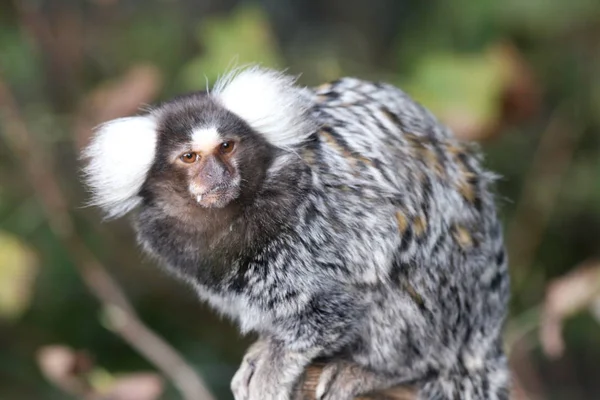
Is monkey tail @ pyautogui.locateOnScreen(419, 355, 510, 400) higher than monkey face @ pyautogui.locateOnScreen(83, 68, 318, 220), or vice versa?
monkey face @ pyautogui.locateOnScreen(83, 68, 318, 220)

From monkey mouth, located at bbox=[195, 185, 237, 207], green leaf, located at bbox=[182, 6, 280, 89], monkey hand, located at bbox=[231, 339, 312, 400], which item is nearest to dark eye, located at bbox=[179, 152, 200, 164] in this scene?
monkey mouth, located at bbox=[195, 185, 237, 207]

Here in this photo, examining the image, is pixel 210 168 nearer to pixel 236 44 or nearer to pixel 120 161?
pixel 120 161

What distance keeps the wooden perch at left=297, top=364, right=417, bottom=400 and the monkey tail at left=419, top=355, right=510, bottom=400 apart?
38 millimetres

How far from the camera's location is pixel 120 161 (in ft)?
7.72

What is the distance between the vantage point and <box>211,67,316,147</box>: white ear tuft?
2277 millimetres

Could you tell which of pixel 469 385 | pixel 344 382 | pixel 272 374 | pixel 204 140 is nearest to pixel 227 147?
pixel 204 140

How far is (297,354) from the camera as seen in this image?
2.30m

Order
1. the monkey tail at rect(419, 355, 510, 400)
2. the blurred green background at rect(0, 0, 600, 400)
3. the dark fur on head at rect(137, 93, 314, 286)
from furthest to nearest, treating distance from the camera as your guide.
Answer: the blurred green background at rect(0, 0, 600, 400) → the monkey tail at rect(419, 355, 510, 400) → the dark fur on head at rect(137, 93, 314, 286)

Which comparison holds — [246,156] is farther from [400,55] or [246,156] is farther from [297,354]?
[400,55]

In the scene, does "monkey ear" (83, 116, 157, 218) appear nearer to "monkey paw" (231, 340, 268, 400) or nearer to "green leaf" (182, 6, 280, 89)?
"monkey paw" (231, 340, 268, 400)

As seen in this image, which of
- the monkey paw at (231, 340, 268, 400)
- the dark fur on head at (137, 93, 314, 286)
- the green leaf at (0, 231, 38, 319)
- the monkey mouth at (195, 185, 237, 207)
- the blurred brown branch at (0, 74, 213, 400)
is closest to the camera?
the monkey mouth at (195, 185, 237, 207)

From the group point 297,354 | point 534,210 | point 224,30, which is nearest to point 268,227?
point 297,354

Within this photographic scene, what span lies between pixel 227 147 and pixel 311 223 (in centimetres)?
30

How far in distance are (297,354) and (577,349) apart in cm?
319
